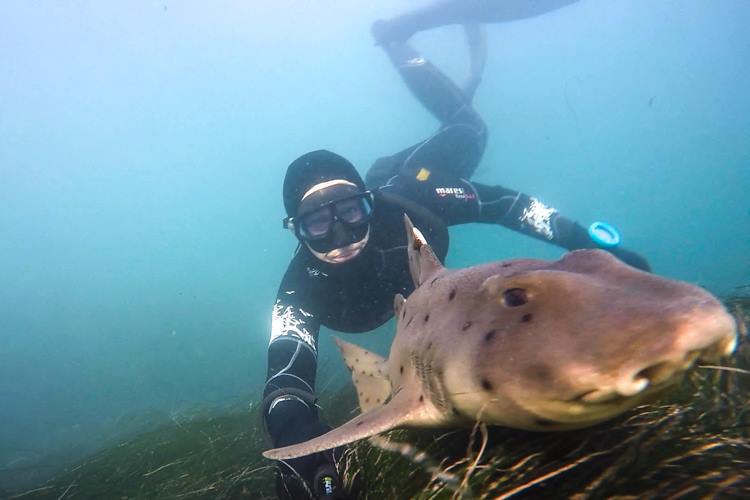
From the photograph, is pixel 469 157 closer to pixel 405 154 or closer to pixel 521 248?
pixel 405 154

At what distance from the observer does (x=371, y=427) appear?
2.00 meters

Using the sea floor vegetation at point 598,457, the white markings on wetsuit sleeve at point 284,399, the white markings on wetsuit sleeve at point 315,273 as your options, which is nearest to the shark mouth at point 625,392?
the sea floor vegetation at point 598,457

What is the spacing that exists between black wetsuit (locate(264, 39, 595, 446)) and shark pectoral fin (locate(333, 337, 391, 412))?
0.56m

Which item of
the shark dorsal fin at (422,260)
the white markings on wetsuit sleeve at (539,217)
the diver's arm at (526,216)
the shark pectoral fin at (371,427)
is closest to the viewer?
→ the shark pectoral fin at (371,427)

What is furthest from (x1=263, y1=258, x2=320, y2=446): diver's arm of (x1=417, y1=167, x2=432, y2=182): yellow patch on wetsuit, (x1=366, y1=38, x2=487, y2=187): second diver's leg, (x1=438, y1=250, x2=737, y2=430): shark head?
(x1=366, y1=38, x2=487, y2=187): second diver's leg

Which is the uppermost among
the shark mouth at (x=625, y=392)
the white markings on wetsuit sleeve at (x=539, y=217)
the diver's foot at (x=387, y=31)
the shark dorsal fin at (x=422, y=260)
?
the diver's foot at (x=387, y=31)

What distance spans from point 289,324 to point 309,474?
106 inches

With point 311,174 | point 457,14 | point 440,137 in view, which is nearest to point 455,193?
point 311,174

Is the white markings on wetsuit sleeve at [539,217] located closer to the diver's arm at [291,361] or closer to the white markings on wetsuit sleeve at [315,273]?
the white markings on wetsuit sleeve at [315,273]

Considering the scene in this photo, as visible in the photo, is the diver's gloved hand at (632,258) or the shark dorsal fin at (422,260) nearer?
the shark dorsal fin at (422,260)

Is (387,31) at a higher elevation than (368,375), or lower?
higher

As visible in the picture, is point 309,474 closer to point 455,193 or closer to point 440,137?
point 455,193

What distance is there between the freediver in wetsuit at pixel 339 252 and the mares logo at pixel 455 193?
2 cm

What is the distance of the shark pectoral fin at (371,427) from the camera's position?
1991 mm
